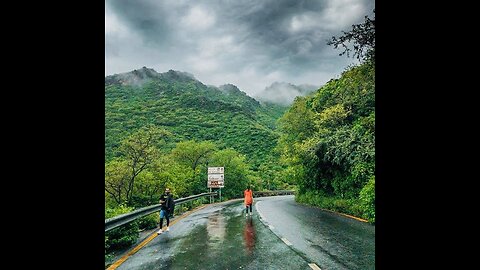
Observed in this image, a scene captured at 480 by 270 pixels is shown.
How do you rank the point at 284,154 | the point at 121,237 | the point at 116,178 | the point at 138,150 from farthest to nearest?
the point at 284,154, the point at 138,150, the point at 116,178, the point at 121,237

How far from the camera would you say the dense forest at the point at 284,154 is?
1602 centimetres

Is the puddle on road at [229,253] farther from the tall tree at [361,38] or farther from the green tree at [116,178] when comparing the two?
the green tree at [116,178]

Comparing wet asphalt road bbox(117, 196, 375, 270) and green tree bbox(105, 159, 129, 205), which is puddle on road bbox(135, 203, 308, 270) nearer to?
wet asphalt road bbox(117, 196, 375, 270)

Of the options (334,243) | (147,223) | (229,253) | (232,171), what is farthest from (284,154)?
(229,253)

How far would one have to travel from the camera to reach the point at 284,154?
119 ft

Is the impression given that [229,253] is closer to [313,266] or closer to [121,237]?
[313,266]

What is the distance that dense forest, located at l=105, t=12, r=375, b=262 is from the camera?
52.5ft

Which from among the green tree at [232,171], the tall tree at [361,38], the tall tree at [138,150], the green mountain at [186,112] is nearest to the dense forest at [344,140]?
the tall tree at [361,38]

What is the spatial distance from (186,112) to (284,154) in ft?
196
